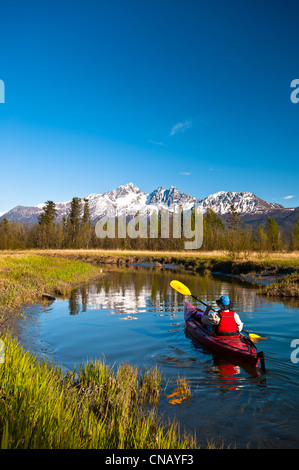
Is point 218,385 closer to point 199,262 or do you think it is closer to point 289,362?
point 289,362

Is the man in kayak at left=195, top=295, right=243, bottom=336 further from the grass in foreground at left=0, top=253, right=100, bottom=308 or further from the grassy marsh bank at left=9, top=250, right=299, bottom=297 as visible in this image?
the grassy marsh bank at left=9, top=250, right=299, bottom=297

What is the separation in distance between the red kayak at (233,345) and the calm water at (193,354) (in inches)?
10.8

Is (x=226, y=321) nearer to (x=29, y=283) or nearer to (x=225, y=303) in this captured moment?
(x=225, y=303)

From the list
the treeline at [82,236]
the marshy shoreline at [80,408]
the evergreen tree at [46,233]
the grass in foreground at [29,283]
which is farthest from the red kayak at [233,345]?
the evergreen tree at [46,233]

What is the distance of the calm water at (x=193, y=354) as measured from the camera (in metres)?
5.62

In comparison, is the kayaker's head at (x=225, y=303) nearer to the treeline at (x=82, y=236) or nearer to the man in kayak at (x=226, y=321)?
the man in kayak at (x=226, y=321)

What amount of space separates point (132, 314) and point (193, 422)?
34.1 feet

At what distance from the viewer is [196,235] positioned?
77.1 m

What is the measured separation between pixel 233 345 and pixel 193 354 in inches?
56.9

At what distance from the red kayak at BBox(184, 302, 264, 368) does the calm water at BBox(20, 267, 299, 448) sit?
0.90 feet

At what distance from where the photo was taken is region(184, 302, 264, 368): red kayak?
8.05 m

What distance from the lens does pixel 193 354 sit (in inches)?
379

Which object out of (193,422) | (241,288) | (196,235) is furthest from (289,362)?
(196,235)
